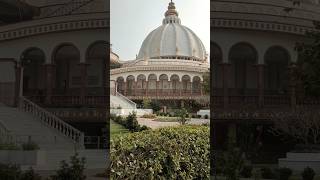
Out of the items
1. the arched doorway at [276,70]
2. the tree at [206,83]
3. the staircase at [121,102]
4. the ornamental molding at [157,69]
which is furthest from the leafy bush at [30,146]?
the arched doorway at [276,70]

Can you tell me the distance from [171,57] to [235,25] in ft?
10.1

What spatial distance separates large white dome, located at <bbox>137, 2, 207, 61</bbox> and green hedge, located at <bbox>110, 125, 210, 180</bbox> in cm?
200

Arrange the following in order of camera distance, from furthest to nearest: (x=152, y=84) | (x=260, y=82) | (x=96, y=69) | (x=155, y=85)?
1. (x=260, y=82)
2. (x=96, y=69)
3. (x=155, y=85)
4. (x=152, y=84)

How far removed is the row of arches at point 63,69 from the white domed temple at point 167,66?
160 centimetres

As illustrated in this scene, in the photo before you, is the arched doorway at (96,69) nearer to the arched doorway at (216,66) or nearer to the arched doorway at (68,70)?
the arched doorway at (68,70)

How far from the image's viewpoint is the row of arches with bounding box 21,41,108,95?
13.0 metres

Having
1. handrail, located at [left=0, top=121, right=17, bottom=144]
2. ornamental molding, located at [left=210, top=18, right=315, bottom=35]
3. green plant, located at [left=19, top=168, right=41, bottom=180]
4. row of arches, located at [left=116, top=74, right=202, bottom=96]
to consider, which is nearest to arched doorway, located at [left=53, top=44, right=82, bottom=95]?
handrail, located at [left=0, top=121, right=17, bottom=144]

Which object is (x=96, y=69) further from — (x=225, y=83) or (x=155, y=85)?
(x=225, y=83)

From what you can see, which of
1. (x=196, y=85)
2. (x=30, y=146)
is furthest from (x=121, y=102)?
(x=30, y=146)

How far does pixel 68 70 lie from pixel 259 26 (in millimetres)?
6016

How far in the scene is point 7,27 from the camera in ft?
43.5

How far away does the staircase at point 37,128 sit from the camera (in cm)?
1249

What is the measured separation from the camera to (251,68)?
15.1m

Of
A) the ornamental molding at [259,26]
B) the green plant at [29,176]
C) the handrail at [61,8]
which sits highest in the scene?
the handrail at [61,8]
